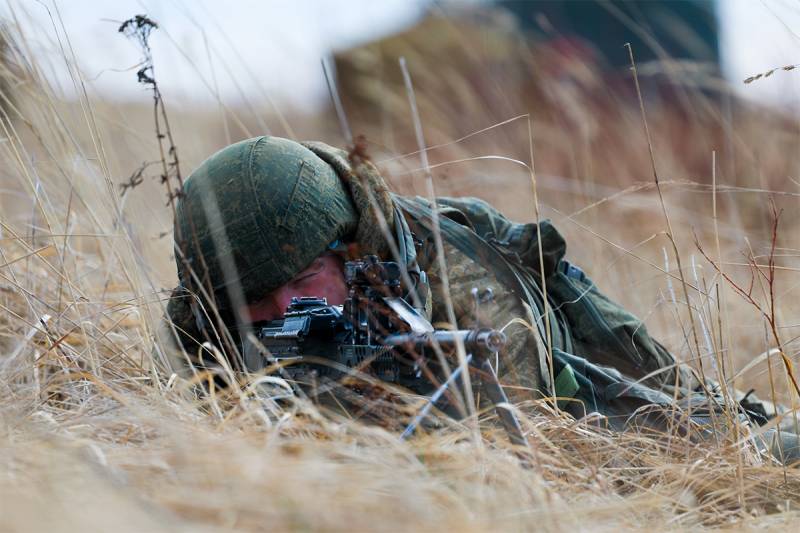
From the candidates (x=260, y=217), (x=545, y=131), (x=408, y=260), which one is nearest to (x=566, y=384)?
(x=408, y=260)

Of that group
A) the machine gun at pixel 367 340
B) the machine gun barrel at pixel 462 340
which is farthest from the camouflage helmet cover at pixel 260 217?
the machine gun barrel at pixel 462 340

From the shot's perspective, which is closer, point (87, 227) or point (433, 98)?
point (87, 227)

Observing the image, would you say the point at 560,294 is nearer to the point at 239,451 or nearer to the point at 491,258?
the point at 491,258

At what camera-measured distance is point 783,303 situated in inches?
163

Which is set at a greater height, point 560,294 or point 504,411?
point 504,411

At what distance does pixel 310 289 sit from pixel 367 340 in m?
0.51

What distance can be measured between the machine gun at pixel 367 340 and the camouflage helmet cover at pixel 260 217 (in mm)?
277

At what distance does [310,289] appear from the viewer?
258cm

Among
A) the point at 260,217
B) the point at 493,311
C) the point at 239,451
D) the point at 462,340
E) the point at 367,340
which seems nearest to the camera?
the point at 239,451

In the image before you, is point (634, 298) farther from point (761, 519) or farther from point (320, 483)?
point (320, 483)

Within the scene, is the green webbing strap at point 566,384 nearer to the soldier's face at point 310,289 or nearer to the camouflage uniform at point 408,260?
the camouflage uniform at point 408,260

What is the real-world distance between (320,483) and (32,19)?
1825 mm

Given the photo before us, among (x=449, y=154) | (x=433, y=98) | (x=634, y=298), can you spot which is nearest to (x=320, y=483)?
→ (x=634, y=298)

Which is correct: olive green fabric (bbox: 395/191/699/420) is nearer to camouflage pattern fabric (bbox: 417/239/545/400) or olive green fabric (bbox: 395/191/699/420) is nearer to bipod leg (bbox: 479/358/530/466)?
camouflage pattern fabric (bbox: 417/239/545/400)
